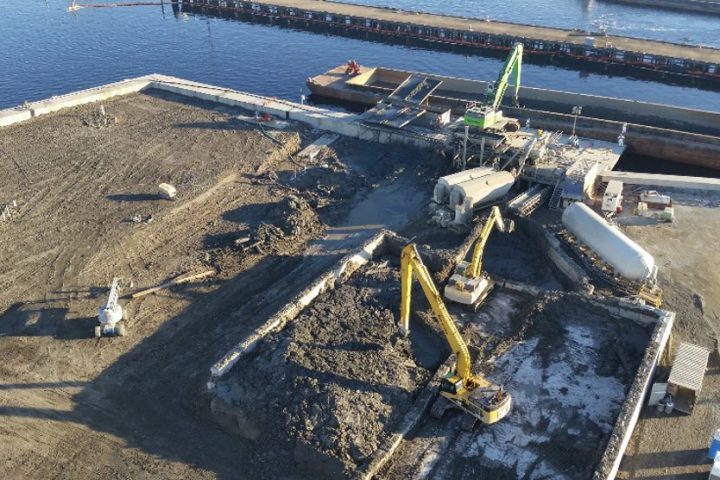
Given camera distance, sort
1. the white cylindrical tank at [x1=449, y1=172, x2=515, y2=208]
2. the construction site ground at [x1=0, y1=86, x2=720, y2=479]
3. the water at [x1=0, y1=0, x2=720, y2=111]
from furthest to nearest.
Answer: the water at [x1=0, y1=0, x2=720, y2=111]
the white cylindrical tank at [x1=449, y1=172, x2=515, y2=208]
the construction site ground at [x1=0, y1=86, x2=720, y2=479]

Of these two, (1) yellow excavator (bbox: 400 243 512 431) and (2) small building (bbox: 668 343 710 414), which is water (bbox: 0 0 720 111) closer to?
(1) yellow excavator (bbox: 400 243 512 431)

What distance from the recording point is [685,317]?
79.9 feet

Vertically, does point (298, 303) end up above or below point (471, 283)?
below

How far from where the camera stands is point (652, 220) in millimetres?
30359

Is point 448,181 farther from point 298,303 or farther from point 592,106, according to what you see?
point 592,106

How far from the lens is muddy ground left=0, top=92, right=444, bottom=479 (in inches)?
819

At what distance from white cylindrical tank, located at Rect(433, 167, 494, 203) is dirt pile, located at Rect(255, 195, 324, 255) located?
6.23m

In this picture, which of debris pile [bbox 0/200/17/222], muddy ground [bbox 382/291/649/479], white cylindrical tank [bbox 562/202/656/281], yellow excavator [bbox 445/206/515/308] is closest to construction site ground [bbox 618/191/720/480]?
muddy ground [bbox 382/291/649/479]

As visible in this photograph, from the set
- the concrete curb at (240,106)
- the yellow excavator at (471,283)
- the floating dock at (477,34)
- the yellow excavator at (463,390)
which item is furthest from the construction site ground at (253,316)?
the floating dock at (477,34)

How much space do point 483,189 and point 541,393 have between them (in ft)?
42.1

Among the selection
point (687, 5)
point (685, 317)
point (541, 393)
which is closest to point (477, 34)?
point (687, 5)

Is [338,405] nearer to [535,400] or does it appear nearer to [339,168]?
[535,400]

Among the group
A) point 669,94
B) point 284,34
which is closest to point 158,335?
point 669,94

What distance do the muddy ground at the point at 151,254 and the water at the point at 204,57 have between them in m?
13.1
